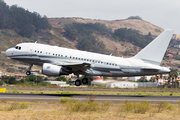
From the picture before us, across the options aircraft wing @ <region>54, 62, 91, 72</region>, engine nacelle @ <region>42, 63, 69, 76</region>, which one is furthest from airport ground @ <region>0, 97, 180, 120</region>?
aircraft wing @ <region>54, 62, 91, 72</region>

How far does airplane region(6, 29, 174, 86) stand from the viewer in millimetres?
43656

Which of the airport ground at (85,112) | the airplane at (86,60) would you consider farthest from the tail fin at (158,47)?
the airport ground at (85,112)

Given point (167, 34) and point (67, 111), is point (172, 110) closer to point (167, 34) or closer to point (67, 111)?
point (67, 111)

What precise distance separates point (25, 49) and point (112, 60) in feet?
46.9

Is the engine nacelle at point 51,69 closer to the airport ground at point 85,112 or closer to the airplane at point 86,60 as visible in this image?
the airplane at point 86,60

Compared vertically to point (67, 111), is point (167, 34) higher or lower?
higher

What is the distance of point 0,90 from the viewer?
5309 centimetres

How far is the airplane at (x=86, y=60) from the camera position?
1719 inches

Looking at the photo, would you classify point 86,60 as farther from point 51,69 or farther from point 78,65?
point 51,69

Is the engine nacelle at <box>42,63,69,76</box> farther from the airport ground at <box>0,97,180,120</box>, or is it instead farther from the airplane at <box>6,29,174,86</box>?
the airport ground at <box>0,97,180,120</box>

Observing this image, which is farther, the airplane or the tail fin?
the tail fin

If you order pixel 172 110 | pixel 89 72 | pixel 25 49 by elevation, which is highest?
pixel 25 49

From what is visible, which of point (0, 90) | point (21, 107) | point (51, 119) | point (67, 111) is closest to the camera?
point (51, 119)

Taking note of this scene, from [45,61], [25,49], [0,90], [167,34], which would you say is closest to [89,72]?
[45,61]
